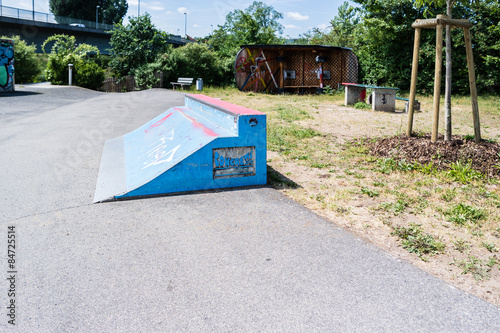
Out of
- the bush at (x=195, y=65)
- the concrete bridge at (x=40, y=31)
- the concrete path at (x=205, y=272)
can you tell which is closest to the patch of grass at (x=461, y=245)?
the concrete path at (x=205, y=272)

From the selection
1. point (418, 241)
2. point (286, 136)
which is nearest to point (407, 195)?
point (418, 241)

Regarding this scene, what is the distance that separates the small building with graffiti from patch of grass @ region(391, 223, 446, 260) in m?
22.2

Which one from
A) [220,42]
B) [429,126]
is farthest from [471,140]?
[220,42]

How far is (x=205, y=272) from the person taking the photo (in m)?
3.41

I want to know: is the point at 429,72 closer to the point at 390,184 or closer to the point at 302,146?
the point at 302,146

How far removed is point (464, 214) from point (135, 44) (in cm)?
2953

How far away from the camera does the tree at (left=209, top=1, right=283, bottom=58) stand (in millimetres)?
41772

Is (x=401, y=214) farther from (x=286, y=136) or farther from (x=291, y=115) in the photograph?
(x=291, y=115)

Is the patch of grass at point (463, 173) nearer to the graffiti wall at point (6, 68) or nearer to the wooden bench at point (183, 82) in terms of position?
the graffiti wall at point (6, 68)

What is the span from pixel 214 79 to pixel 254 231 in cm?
2783

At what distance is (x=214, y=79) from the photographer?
102 ft

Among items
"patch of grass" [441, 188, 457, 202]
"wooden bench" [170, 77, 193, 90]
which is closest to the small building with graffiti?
"wooden bench" [170, 77, 193, 90]

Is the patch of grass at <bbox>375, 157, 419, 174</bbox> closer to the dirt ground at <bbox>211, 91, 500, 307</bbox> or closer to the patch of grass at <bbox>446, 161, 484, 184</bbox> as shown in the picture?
the dirt ground at <bbox>211, 91, 500, 307</bbox>

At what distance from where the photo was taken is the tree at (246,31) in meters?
41.8
